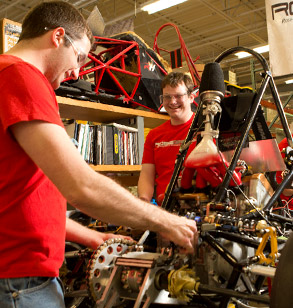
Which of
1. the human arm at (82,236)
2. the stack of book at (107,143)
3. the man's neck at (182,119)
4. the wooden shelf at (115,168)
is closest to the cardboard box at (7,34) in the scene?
the stack of book at (107,143)

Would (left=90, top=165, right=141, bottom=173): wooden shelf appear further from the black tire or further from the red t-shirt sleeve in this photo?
the black tire

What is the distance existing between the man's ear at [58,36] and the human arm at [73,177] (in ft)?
1.24

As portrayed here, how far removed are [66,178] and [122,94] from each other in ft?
10.7

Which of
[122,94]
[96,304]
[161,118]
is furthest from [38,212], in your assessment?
[161,118]

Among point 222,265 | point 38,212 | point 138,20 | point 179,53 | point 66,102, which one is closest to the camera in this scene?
point 38,212

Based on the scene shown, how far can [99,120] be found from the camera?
4.58 m

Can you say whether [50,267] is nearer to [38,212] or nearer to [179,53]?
[38,212]

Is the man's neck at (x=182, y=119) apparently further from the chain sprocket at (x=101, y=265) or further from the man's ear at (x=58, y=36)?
the man's ear at (x=58, y=36)

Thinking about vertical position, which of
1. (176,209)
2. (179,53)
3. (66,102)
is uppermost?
(179,53)

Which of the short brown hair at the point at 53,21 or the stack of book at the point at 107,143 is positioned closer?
the short brown hair at the point at 53,21

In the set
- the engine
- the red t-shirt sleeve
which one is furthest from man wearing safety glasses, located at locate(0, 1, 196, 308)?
the engine

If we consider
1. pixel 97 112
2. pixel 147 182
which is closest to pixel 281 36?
pixel 147 182

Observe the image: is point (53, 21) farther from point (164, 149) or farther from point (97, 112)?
A: point (97, 112)

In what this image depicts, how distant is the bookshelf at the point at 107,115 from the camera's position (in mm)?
3782
